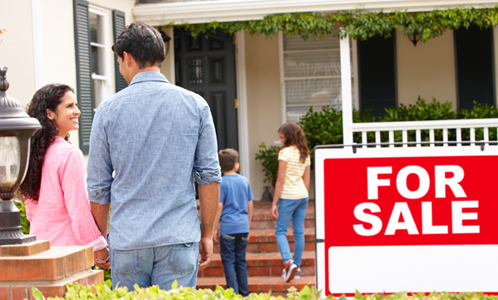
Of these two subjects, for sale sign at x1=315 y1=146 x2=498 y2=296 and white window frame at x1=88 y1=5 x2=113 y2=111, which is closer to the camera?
for sale sign at x1=315 y1=146 x2=498 y2=296

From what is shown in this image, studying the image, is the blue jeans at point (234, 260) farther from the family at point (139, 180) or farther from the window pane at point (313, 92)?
the window pane at point (313, 92)

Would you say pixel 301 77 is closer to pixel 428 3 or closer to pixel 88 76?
pixel 428 3

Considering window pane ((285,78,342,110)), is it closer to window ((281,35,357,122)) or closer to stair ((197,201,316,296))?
window ((281,35,357,122))

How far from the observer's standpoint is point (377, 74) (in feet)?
29.3

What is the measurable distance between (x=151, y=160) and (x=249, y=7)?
5356 millimetres

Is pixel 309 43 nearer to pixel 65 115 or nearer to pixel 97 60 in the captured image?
pixel 97 60

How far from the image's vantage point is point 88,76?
22.0 feet

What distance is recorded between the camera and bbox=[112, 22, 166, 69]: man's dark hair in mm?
2559

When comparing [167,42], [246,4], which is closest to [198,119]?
[246,4]

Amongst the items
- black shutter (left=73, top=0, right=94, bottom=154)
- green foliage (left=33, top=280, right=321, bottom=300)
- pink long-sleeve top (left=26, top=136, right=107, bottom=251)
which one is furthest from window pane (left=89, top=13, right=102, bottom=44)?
green foliage (left=33, top=280, right=321, bottom=300)

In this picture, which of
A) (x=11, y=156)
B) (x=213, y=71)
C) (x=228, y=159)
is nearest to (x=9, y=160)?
(x=11, y=156)

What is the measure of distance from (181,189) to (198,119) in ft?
1.07

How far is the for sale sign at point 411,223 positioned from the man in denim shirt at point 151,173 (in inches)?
25.2

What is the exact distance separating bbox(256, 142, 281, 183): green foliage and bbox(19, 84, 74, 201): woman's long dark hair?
19.4ft
